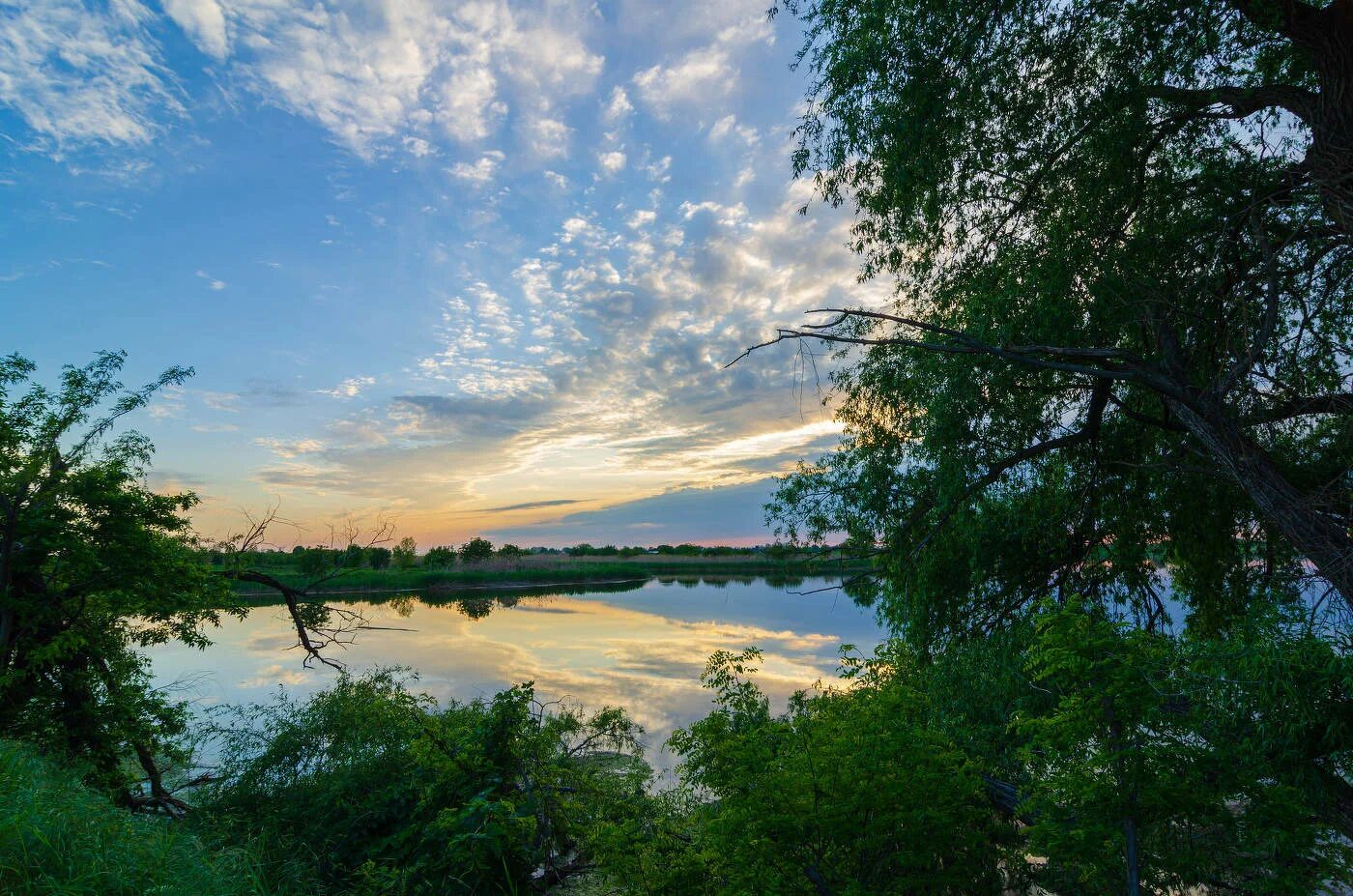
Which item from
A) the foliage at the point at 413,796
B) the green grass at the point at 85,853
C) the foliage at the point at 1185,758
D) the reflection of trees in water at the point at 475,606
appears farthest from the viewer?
the reflection of trees in water at the point at 475,606

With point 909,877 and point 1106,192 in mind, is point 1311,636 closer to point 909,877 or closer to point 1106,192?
point 909,877

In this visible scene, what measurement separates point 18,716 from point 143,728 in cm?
125

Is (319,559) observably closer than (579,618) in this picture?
Yes

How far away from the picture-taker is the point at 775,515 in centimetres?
819

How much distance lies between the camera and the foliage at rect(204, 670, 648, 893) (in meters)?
6.06

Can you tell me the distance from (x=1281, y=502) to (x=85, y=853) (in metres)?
7.45

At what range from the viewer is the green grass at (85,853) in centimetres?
339

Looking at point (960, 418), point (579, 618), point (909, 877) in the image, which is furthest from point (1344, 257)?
point (579, 618)

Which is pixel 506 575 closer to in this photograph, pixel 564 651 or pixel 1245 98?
pixel 564 651

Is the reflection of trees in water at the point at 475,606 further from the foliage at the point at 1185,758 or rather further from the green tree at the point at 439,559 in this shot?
the foliage at the point at 1185,758

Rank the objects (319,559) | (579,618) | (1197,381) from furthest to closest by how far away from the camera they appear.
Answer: (579,618), (319,559), (1197,381)

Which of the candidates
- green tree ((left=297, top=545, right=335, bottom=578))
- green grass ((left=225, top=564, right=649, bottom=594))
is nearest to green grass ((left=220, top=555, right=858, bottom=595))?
green grass ((left=225, top=564, right=649, bottom=594))

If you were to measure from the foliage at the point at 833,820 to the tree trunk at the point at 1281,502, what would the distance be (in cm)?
250

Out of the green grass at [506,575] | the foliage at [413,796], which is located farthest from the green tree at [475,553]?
the foliage at [413,796]
